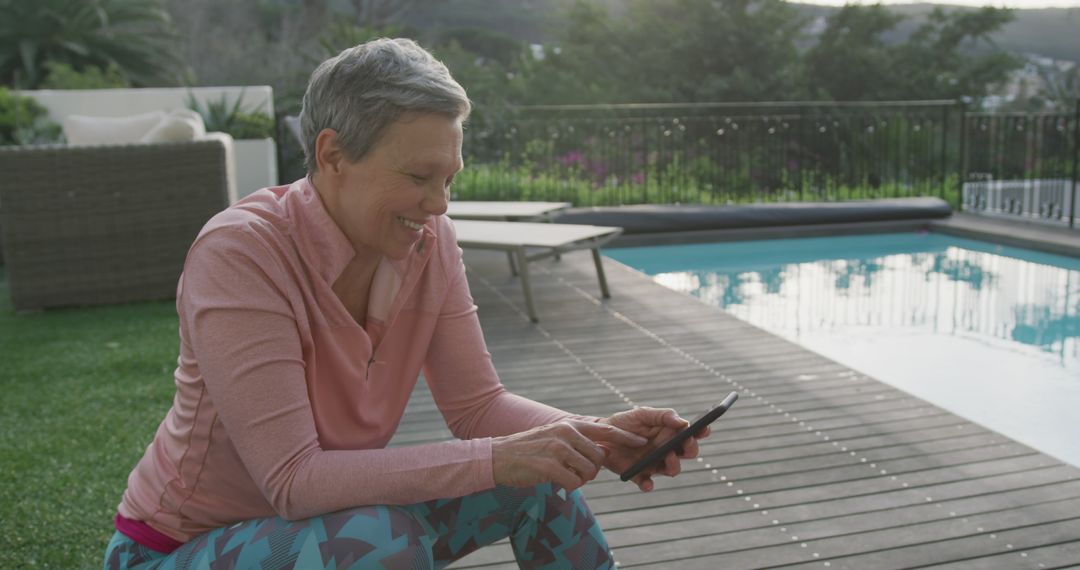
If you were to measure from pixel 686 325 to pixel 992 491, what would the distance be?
2.08 meters

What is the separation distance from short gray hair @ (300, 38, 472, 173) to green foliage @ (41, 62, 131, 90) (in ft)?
28.5

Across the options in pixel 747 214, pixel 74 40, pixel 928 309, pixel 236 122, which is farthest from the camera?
pixel 74 40

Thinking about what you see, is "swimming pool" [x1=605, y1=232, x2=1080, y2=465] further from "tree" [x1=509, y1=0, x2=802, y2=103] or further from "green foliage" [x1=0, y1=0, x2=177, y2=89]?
"tree" [x1=509, y1=0, x2=802, y2=103]

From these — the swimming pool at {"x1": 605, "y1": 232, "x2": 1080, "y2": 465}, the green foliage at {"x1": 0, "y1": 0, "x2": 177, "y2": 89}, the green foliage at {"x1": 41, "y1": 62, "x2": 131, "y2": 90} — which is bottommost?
the swimming pool at {"x1": 605, "y1": 232, "x2": 1080, "y2": 465}

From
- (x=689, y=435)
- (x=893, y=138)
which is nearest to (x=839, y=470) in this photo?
(x=689, y=435)

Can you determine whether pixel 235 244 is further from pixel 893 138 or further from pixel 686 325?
pixel 893 138

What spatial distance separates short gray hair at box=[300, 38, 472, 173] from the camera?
1.25m

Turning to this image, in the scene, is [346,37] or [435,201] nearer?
[435,201]

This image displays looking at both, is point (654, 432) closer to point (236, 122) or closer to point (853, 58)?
point (236, 122)

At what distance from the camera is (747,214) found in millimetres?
7961

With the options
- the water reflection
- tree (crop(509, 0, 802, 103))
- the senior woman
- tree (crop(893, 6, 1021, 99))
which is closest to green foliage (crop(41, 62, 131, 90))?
the water reflection

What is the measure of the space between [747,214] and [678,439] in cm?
679

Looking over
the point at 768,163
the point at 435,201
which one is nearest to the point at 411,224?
the point at 435,201

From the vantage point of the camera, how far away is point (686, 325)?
438 centimetres
